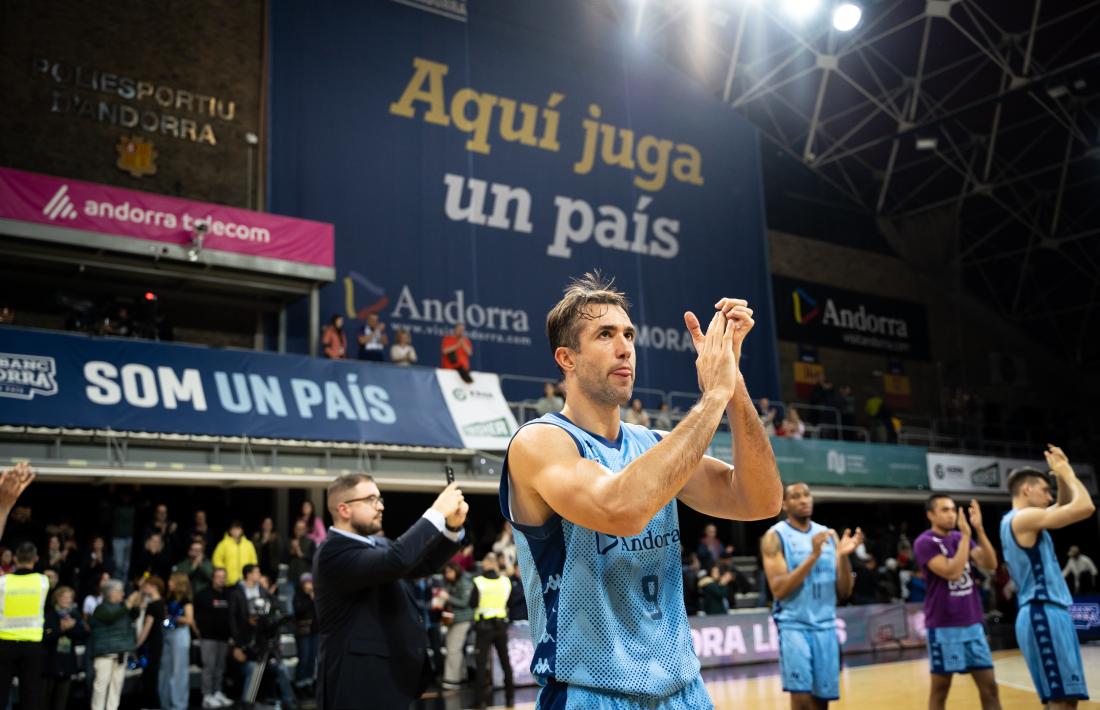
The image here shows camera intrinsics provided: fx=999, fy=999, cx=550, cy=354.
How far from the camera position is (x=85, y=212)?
16.1 metres

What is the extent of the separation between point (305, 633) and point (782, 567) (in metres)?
8.10

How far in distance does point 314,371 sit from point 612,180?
35.0 ft

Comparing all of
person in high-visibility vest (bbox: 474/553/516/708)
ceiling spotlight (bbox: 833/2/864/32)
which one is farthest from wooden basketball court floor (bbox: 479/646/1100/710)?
ceiling spotlight (bbox: 833/2/864/32)

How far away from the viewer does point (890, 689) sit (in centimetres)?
1212

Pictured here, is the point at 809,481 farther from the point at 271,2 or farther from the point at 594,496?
the point at 594,496

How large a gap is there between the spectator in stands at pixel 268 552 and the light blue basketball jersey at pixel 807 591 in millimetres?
9687

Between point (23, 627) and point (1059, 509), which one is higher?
point (1059, 509)

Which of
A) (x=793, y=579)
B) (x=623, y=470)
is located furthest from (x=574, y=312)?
(x=793, y=579)

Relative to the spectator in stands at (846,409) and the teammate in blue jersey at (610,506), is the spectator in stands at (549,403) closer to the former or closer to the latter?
the spectator in stands at (846,409)

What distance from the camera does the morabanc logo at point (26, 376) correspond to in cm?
1377

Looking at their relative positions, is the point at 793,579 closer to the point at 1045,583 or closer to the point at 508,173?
the point at 1045,583

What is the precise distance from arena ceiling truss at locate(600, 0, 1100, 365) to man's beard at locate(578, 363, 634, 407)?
2286cm

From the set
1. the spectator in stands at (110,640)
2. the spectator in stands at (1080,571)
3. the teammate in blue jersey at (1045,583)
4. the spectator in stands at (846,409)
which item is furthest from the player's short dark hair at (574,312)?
the spectator in stands at (846,409)

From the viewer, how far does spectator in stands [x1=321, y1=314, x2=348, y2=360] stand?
57.2 ft
